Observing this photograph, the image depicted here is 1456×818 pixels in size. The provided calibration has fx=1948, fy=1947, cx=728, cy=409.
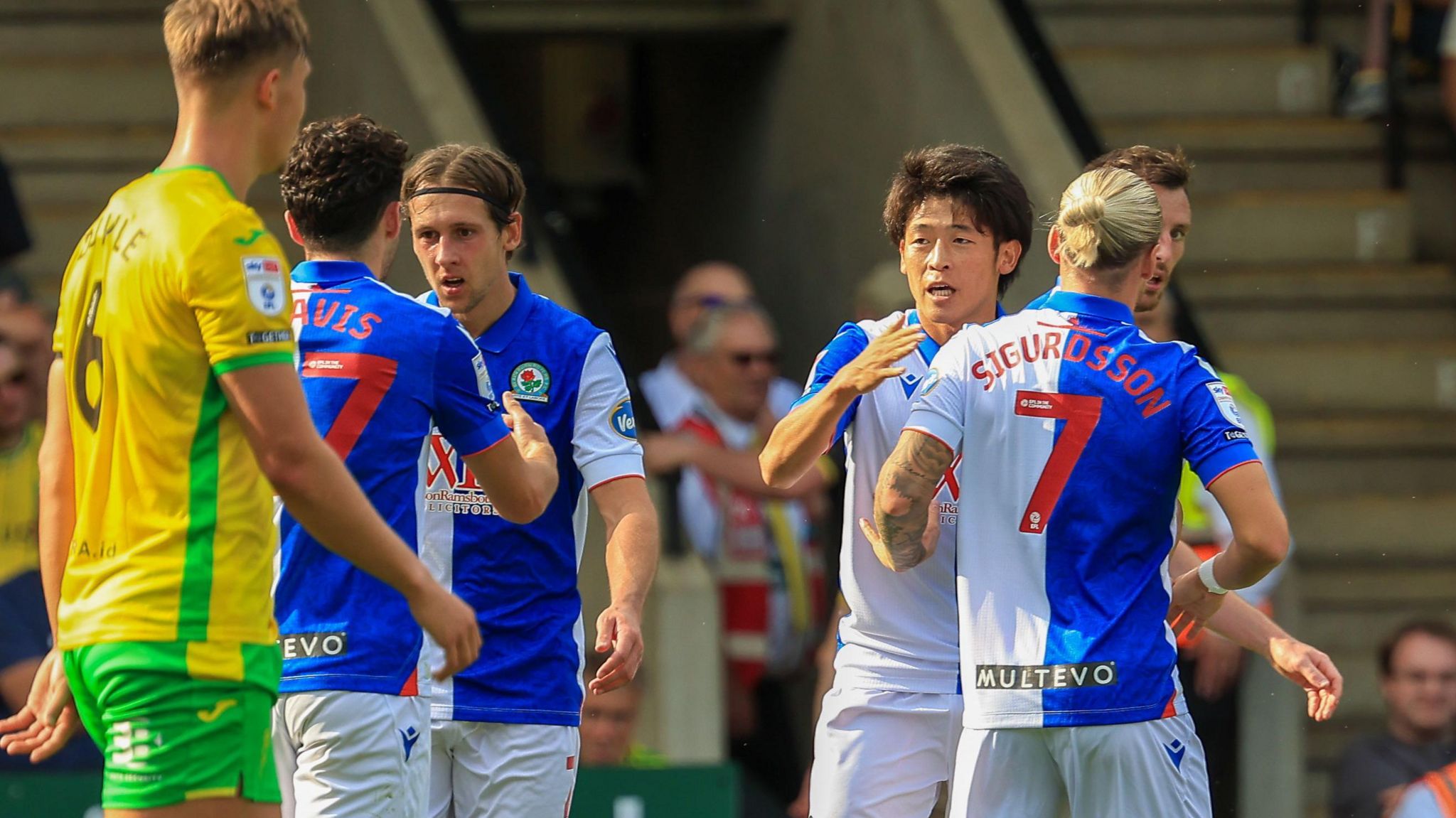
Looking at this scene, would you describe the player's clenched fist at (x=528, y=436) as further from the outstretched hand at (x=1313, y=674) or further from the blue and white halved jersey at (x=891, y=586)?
the outstretched hand at (x=1313, y=674)

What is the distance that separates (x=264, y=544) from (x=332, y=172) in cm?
94

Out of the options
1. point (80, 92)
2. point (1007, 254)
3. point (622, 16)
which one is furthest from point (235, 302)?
point (622, 16)

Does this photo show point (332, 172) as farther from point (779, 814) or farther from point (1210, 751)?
point (1210, 751)

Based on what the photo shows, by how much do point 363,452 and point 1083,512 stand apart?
1.50 metres

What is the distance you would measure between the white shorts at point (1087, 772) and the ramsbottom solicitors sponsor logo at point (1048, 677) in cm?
9

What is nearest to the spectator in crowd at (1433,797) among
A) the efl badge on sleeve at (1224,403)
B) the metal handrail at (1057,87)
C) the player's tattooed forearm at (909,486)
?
the metal handrail at (1057,87)

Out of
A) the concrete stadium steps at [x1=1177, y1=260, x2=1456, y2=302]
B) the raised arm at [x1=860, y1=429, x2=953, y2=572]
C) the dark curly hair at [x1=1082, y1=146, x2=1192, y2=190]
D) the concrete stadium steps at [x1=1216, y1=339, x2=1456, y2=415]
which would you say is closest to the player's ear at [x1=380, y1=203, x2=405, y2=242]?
the raised arm at [x1=860, y1=429, x2=953, y2=572]

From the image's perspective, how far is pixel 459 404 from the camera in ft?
13.1

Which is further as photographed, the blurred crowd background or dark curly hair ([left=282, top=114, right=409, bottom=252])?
the blurred crowd background

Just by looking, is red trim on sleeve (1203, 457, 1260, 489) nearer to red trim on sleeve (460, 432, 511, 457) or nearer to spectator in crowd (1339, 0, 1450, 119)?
red trim on sleeve (460, 432, 511, 457)

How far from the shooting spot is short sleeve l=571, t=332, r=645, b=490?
459 cm

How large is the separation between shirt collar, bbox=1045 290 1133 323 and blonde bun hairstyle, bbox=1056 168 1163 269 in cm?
7

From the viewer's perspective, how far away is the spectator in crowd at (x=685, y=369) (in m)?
7.77

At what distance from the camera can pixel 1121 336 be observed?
416cm
